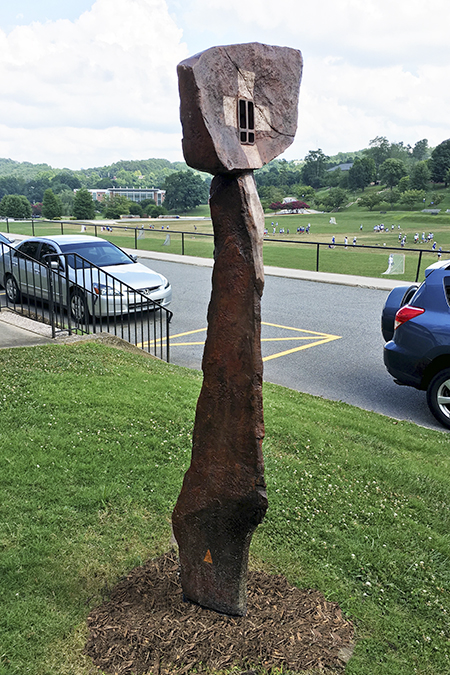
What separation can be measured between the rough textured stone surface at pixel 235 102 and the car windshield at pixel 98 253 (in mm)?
9773

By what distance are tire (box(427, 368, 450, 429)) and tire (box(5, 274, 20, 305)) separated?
9553 mm

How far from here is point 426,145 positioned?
120 meters

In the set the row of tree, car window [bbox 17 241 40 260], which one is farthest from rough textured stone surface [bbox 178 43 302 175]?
the row of tree

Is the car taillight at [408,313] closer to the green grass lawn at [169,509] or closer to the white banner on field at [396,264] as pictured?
the green grass lawn at [169,509]

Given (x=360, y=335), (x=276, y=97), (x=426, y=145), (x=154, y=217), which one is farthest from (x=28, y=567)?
(x=426, y=145)

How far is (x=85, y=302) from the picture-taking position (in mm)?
9156

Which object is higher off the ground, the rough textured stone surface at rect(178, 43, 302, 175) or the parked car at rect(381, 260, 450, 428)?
the rough textured stone surface at rect(178, 43, 302, 175)

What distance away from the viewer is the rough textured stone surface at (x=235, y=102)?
7.98 feet

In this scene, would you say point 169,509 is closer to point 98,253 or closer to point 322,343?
point 322,343

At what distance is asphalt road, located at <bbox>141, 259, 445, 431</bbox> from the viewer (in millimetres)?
7824

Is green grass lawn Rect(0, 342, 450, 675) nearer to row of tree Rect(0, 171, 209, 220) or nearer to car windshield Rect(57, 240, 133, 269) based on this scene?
car windshield Rect(57, 240, 133, 269)

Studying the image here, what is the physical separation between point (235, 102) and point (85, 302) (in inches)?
275

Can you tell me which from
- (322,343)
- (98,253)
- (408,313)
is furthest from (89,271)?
(408,313)

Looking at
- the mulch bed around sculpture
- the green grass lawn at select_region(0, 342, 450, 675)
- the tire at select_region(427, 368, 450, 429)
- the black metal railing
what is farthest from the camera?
the black metal railing
